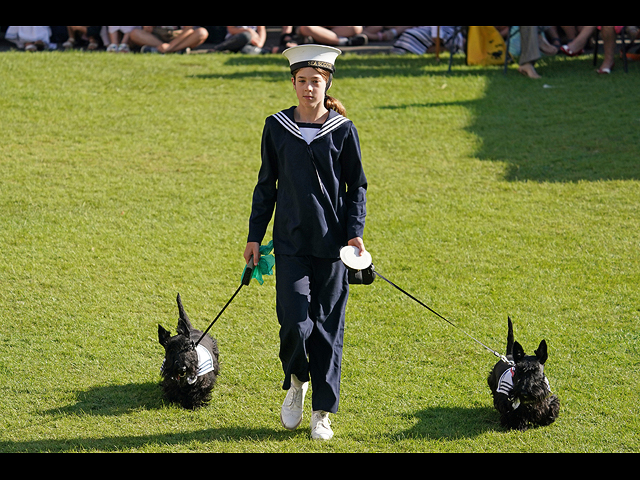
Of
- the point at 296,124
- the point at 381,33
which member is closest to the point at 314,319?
the point at 296,124

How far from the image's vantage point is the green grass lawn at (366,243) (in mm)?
4320

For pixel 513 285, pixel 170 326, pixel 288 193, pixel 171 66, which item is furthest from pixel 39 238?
pixel 171 66

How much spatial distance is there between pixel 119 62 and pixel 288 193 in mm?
9642

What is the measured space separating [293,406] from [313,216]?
1.13 metres

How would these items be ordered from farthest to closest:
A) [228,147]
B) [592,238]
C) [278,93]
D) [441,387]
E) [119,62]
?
[119,62] < [278,93] < [228,147] < [592,238] < [441,387]

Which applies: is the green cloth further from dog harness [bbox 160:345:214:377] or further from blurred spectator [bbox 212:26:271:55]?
blurred spectator [bbox 212:26:271:55]

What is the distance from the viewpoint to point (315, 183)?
12.7 feet

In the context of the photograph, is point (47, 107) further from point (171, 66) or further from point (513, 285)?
point (513, 285)

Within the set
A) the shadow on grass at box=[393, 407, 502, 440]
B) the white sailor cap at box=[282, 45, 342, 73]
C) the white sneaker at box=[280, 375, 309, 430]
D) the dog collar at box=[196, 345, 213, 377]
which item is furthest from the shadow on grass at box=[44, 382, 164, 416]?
the white sailor cap at box=[282, 45, 342, 73]

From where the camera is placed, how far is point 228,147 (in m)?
9.37

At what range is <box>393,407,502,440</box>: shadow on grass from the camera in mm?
4148

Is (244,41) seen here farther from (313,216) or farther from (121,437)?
(121,437)

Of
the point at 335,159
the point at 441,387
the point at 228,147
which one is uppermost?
the point at 335,159

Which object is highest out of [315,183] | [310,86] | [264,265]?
[310,86]
